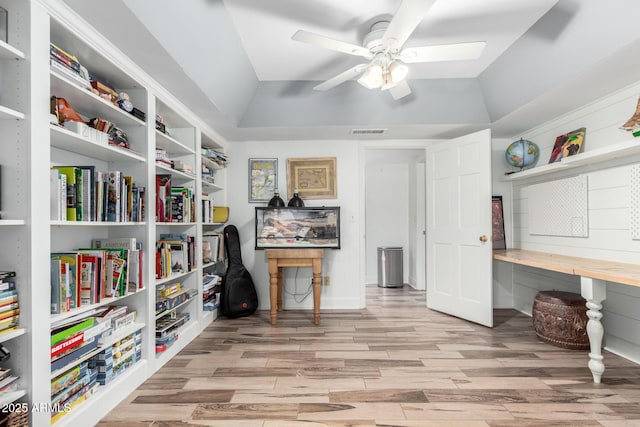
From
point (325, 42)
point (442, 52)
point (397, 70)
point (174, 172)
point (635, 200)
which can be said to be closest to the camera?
point (325, 42)

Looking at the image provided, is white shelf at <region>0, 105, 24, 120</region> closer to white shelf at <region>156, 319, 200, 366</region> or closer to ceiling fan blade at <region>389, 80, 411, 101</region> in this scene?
white shelf at <region>156, 319, 200, 366</region>

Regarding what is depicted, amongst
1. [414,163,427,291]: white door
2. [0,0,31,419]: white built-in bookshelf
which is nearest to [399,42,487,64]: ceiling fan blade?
[0,0,31,419]: white built-in bookshelf

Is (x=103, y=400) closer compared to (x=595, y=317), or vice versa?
(x=103, y=400)

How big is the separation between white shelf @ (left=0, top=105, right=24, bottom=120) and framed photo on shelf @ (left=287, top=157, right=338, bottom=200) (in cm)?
280

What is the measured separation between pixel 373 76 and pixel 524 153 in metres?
2.13

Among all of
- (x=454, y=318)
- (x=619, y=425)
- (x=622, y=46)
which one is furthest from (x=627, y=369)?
(x=622, y=46)

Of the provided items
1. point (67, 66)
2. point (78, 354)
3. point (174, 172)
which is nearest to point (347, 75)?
point (174, 172)

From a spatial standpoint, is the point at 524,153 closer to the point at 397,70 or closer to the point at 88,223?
the point at 397,70

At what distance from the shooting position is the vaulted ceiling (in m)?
1.94

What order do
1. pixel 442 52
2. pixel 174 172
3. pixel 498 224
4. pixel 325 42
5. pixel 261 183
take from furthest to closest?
pixel 261 183
pixel 498 224
pixel 174 172
pixel 442 52
pixel 325 42

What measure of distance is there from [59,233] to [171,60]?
1.18 metres

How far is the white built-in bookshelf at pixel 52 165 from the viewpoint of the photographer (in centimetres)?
140

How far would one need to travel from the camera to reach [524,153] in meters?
3.53

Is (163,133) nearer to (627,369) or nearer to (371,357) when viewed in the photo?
(371,357)
